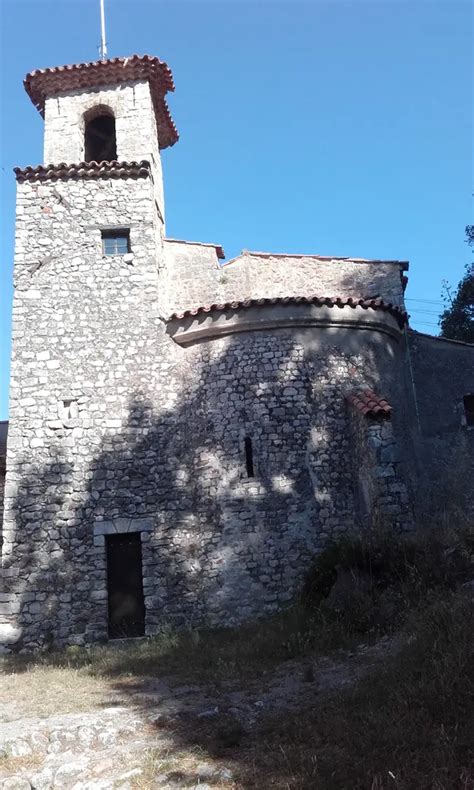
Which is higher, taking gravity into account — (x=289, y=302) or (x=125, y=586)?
(x=289, y=302)

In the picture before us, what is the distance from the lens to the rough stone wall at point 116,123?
48.1ft

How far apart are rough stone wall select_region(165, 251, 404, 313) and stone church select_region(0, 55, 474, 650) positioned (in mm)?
1508

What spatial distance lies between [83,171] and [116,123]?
1.98m

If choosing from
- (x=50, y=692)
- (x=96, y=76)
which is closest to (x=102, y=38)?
(x=96, y=76)

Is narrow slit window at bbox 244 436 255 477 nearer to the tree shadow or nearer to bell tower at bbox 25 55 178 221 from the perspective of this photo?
the tree shadow

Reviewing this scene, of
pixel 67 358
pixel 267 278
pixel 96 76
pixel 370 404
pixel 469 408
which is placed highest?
pixel 96 76

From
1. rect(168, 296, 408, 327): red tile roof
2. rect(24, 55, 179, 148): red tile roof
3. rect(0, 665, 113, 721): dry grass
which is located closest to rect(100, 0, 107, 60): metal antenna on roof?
rect(24, 55, 179, 148): red tile roof

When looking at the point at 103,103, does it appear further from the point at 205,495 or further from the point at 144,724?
the point at 144,724

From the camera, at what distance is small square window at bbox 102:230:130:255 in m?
13.5

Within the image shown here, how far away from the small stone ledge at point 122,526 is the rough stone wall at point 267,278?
5.51 m

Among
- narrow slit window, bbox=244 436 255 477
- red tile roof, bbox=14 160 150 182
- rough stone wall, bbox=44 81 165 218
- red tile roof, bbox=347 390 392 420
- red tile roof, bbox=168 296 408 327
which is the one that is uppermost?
rough stone wall, bbox=44 81 165 218

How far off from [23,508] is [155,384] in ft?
10.6

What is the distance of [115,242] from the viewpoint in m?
13.6

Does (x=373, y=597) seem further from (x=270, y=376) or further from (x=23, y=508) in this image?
(x=23, y=508)
